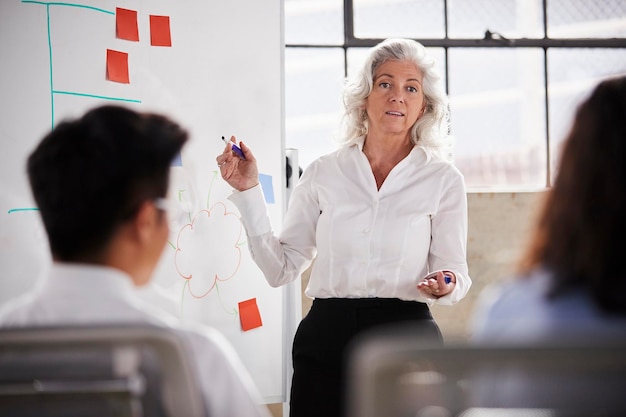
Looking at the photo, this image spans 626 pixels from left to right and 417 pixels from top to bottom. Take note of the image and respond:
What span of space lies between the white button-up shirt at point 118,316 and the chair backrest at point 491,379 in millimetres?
285

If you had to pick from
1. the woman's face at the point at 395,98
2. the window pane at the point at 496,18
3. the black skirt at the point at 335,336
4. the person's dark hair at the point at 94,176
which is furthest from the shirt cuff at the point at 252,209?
the window pane at the point at 496,18

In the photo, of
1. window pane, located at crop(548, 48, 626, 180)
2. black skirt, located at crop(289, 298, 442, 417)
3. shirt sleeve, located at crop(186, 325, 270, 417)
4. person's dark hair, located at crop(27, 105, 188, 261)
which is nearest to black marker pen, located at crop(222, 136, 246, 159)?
black skirt, located at crop(289, 298, 442, 417)

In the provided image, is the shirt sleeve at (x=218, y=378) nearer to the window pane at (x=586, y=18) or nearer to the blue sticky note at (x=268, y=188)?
the blue sticky note at (x=268, y=188)

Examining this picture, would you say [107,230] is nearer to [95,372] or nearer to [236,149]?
[95,372]

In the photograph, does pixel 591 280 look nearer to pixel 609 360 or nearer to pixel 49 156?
pixel 609 360

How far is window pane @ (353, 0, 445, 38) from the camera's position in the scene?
10.3ft

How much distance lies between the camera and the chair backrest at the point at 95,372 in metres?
0.78

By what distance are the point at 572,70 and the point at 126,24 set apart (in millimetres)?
1873

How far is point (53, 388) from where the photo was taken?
2.61 feet

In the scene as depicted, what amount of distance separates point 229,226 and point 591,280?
1.68 metres

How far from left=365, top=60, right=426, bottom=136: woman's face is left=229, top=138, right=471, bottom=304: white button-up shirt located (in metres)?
0.09

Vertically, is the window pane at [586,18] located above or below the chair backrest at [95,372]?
above

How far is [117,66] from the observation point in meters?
2.32

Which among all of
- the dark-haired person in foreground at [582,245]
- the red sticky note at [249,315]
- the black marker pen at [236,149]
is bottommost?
the red sticky note at [249,315]
